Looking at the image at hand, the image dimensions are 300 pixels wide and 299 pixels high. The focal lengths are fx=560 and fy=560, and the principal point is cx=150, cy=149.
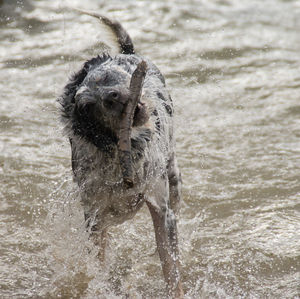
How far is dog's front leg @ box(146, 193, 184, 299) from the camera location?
374 centimetres

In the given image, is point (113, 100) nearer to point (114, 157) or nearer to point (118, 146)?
point (118, 146)

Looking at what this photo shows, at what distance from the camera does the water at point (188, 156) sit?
4156 millimetres

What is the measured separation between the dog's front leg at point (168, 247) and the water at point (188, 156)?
213 mm

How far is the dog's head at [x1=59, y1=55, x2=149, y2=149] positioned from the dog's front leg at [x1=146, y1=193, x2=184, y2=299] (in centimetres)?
71

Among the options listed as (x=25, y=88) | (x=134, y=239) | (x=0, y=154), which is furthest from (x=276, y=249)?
(x=25, y=88)

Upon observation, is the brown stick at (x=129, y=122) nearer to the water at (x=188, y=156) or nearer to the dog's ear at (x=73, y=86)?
the dog's ear at (x=73, y=86)

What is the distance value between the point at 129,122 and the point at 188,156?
296 centimetres

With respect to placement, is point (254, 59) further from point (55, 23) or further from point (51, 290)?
point (51, 290)

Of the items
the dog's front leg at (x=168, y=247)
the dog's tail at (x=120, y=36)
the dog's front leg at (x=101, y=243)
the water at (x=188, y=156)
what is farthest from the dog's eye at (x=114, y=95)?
the dog's tail at (x=120, y=36)

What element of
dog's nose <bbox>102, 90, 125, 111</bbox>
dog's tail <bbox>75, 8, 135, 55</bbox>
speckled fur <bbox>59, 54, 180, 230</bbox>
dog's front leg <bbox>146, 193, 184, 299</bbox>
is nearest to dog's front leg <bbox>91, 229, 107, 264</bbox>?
speckled fur <bbox>59, 54, 180, 230</bbox>

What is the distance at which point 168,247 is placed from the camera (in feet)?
12.3

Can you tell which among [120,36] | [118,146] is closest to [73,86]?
[118,146]

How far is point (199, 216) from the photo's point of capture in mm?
4961

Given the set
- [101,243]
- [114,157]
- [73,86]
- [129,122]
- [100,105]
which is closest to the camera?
[129,122]
